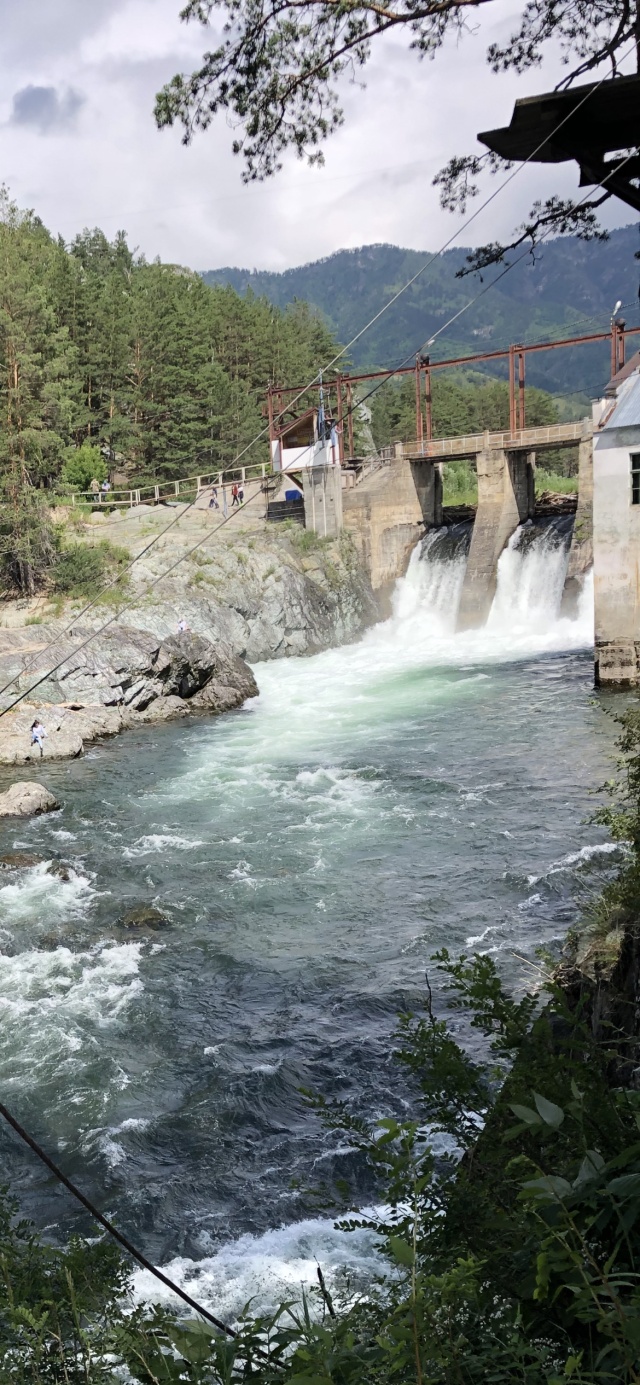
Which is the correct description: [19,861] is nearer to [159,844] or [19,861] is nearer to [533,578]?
[159,844]

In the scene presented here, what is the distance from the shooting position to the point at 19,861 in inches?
746

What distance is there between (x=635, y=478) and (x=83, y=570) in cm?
1932

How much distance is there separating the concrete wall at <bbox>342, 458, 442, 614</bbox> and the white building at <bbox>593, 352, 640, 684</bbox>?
16.3 m

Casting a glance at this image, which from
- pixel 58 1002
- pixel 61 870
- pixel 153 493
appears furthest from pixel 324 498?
pixel 58 1002

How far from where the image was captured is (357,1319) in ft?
12.8

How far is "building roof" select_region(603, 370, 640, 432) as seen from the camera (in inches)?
995

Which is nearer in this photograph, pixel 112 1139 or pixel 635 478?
pixel 112 1139

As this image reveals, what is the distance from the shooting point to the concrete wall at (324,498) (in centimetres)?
4216

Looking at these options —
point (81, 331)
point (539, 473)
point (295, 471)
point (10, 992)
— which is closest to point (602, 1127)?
point (10, 992)

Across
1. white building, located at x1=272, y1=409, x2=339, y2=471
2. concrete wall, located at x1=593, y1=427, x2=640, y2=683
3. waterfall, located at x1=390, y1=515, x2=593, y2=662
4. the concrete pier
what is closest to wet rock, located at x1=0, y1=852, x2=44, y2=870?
concrete wall, located at x1=593, y1=427, x2=640, y2=683

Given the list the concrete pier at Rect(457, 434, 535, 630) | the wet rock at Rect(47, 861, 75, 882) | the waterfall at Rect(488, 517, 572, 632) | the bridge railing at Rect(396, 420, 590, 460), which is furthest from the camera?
the concrete pier at Rect(457, 434, 535, 630)

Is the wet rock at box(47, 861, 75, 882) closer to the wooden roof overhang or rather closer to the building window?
the wooden roof overhang

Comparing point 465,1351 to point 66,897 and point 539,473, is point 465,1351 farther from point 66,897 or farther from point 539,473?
point 539,473

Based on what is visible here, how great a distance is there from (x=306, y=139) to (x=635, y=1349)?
32.8ft
